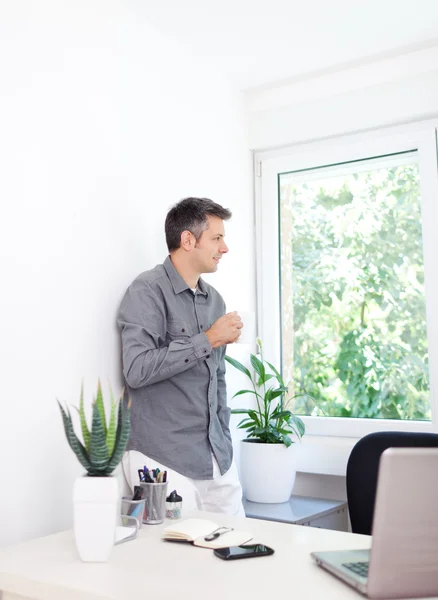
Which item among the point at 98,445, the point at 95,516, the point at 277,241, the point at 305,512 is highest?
the point at 277,241

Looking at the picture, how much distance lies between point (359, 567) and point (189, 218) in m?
1.48

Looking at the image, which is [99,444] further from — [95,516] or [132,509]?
[132,509]

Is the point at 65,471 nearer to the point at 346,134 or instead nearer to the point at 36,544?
the point at 36,544

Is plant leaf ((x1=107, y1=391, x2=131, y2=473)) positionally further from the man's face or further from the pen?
the man's face

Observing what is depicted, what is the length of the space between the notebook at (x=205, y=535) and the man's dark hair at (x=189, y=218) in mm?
1126

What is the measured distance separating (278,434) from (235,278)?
0.82m

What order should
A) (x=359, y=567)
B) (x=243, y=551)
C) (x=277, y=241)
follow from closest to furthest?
(x=359, y=567)
(x=243, y=551)
(x=277, y=241)

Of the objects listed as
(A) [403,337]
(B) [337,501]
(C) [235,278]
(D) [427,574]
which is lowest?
(B) [337,501]

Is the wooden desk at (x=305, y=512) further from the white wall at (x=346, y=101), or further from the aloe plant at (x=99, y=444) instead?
the white wall at (x=346, y=101)

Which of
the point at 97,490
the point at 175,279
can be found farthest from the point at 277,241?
the point at 97,490

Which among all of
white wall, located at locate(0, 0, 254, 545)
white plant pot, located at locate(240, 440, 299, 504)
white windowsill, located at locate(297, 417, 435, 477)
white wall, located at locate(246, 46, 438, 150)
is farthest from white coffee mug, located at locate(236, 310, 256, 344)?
white wall, located at locate(246, 46, 438, 150)

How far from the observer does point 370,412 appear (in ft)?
9.92

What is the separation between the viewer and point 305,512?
2.57 meters

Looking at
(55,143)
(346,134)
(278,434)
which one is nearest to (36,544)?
(55,143)
